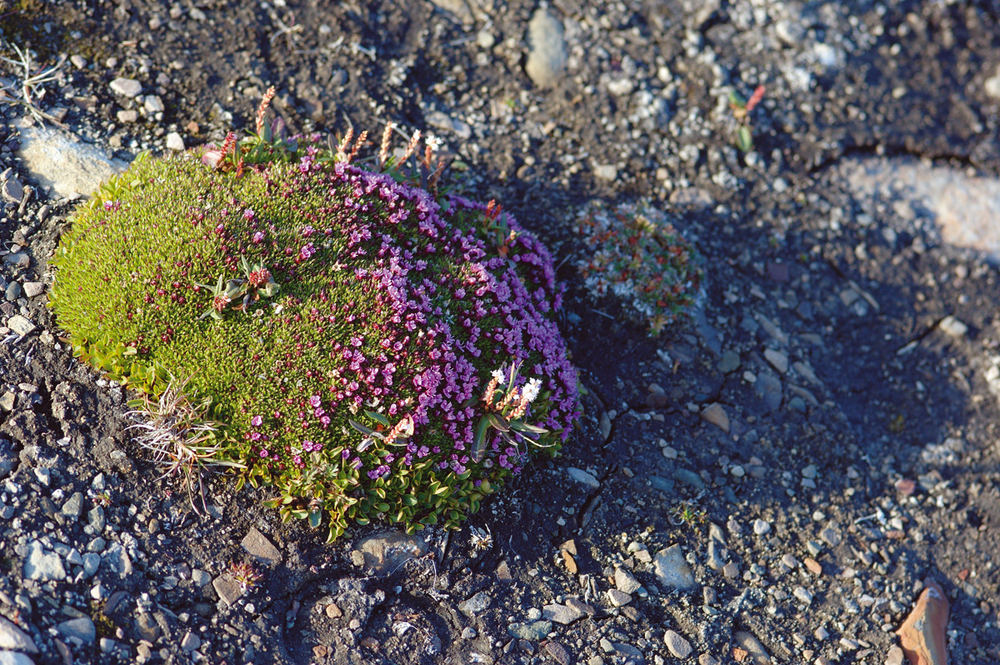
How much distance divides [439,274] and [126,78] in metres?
3.65

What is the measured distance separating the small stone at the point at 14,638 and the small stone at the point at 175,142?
165 inches

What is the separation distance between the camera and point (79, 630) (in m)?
4.70

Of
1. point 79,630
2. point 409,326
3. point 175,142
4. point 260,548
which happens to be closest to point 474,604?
point 260,548

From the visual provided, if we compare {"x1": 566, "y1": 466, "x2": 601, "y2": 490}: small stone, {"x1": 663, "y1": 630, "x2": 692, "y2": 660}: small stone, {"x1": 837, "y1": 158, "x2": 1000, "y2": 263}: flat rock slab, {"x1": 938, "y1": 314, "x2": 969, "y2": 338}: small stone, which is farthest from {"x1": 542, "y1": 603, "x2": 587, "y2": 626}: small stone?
{"x1": 837, "y1": 158, "x2": 1000, "y2": 263}: flat rock slab

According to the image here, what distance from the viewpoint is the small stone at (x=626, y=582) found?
601cm

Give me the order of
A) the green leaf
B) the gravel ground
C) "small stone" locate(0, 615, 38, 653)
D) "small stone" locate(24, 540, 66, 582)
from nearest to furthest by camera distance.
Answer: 1. "small stone" locate(0, 615, 38, 653)
2. "small stone" locate(24, 540, 66, 582)
3. the gravel ground
4. the green leaf

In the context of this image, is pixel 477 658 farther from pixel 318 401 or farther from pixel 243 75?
pixel 243 75

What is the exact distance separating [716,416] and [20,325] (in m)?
5.70

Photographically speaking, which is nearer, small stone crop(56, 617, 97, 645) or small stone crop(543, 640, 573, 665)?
small stone crop(56, 617, 97, 645)

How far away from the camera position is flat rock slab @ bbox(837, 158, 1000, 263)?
9.14 meters

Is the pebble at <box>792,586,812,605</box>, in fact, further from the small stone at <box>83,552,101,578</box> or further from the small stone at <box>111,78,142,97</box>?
the small stone at <box>111,78,142,97</box>

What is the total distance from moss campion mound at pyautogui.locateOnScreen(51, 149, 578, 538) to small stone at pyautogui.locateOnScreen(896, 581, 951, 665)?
3.23m

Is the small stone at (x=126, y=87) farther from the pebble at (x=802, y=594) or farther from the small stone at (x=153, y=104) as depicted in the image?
the pebble at (x=802, y=594)

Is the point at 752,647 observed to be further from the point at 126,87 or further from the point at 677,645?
the point at 126,87
